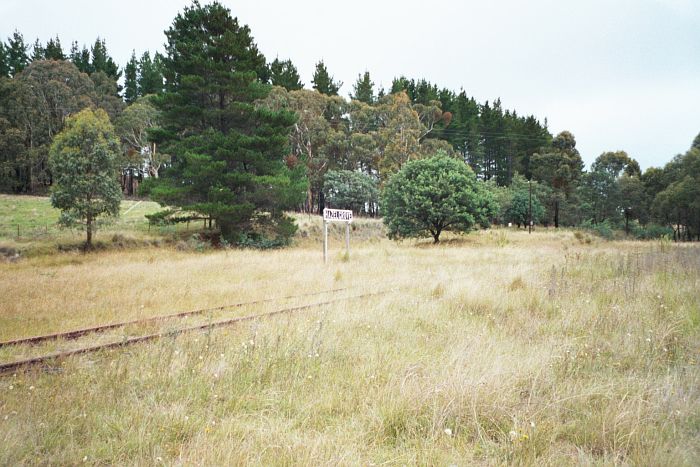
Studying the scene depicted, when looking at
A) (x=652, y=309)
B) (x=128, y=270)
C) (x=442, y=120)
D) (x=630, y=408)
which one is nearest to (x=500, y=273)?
(x=652, y=309)

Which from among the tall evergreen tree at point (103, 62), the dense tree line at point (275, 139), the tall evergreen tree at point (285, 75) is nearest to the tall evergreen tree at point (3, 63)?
the dense tree line at point (275, 139)

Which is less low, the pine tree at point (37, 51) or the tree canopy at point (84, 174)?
the pine tree at point (37, 51)

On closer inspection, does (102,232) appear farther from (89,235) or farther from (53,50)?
(53,50)

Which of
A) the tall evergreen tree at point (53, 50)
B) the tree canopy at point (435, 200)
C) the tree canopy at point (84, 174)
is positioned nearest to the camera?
the tree canopy at point (84, 174)

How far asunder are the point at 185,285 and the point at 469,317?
7.67 meters

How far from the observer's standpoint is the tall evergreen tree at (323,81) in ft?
209

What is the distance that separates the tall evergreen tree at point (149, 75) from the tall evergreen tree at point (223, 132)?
3790 centimetres

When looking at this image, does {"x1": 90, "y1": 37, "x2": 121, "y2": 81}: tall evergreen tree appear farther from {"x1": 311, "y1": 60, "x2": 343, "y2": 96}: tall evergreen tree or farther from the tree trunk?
the tree trunk

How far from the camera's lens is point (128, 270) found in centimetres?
1354

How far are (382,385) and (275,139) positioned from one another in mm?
23594

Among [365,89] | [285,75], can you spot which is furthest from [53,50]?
[365,89]

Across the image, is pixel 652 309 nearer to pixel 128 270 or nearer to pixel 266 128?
pixel 128 270

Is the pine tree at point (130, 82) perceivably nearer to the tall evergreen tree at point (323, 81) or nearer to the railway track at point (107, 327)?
the tall evergreen tree at point (323, 81)

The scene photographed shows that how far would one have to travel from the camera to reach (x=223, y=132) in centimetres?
2731
